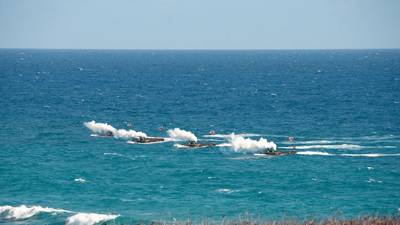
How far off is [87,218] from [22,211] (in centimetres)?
658

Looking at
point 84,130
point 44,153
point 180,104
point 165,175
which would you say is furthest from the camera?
point 180,104

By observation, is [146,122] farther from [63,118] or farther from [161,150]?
[161,150]

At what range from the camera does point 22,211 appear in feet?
197

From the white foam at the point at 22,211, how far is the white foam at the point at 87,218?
9.87 feet

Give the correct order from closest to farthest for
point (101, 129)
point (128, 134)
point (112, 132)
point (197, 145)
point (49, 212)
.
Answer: point (49, 212)
point (197, 145)
point (128, 134)
point (112, 132)
point (101, 129)

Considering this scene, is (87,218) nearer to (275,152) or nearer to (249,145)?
(275,152)

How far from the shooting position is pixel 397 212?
62.3m

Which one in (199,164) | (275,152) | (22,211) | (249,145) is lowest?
(22,211)

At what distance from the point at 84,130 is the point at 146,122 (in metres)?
13.6

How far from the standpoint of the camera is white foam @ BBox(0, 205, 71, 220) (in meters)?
59.2

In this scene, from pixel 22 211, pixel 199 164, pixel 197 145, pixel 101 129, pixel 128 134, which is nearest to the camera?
pixel 22 211

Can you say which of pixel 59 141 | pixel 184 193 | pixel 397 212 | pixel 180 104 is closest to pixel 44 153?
pixel 59 141

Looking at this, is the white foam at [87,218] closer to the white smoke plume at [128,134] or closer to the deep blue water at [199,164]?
the deep blue water at [199,164]

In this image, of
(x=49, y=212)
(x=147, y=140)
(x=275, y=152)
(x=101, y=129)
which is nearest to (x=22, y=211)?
(x=49, y=212)
